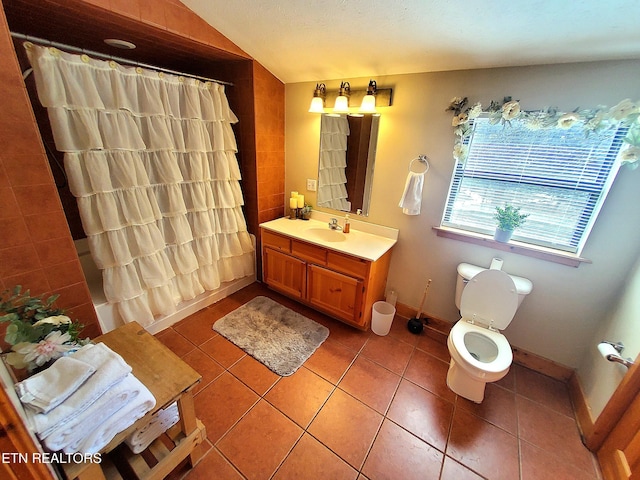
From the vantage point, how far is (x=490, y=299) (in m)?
1.73

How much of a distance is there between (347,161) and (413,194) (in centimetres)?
70

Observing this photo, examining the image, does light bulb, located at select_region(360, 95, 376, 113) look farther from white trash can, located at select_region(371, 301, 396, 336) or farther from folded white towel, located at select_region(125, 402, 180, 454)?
folded white towel, located at select_region(125, 402, 180, 454)

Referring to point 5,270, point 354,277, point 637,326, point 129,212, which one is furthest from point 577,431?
point 5,270

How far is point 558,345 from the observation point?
70.4 inches

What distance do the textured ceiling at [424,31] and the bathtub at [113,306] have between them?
1.71 metres

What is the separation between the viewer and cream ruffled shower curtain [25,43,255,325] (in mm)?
1447

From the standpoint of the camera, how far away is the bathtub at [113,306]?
5.75ft

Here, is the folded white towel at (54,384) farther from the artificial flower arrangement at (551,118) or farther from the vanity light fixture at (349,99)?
the artificial flower arrangement at (551,118)

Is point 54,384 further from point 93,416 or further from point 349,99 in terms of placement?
point 349,99

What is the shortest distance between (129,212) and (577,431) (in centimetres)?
310

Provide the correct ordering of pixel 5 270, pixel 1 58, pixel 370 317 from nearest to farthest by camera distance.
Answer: pixel 1 58, pixel 5 270, pixel 370 317

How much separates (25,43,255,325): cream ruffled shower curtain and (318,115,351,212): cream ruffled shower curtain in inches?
31.2

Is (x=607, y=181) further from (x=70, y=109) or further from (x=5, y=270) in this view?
(x=5, y=270)
